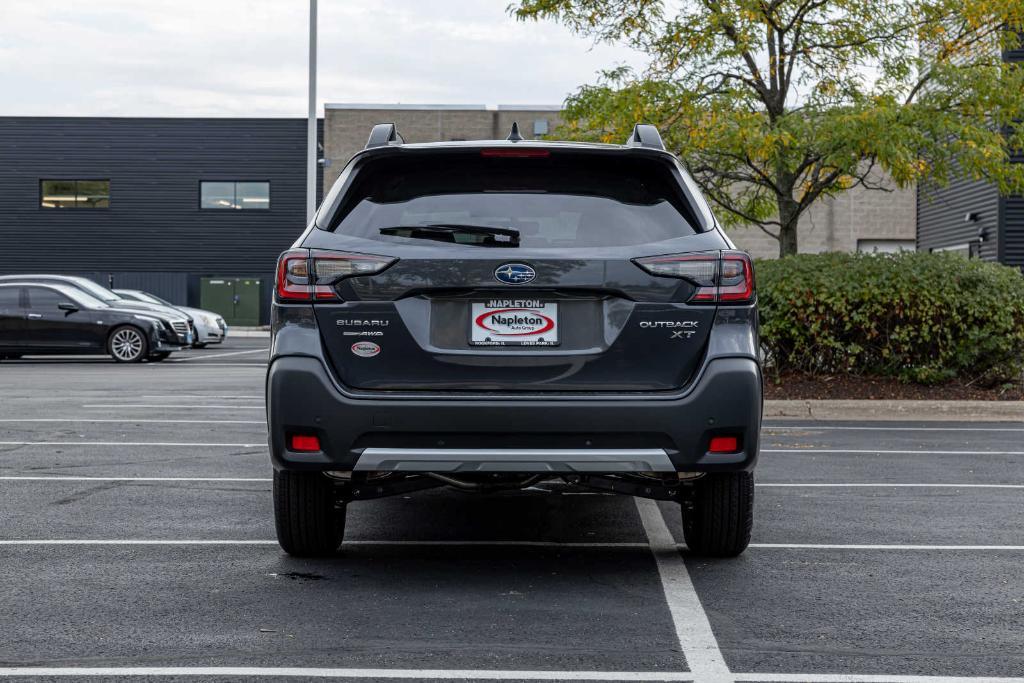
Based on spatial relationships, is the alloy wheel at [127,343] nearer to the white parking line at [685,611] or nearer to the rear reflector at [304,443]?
the white parking line at [685,611]

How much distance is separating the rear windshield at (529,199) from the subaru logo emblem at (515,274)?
5.4 inches

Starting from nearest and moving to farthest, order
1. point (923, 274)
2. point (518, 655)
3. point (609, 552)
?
point (518, 655), point (609, 552), point (923, 274)

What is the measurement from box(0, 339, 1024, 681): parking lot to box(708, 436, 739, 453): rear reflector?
58 centimetres

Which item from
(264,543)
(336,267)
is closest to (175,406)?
(264,543)

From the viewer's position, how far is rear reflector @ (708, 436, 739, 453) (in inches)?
198

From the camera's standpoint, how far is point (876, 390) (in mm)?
13258

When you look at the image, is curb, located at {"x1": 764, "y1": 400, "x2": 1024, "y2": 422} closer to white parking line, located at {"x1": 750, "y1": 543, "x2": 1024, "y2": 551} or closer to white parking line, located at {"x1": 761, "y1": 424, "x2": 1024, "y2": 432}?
white parking line, located at {"x1": 761, "y1": 424, "x2": 1024, "y2": 432}

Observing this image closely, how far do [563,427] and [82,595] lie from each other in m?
2.01

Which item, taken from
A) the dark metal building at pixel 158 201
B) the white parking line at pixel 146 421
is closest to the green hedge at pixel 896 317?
the white parking line at pixel 146 421

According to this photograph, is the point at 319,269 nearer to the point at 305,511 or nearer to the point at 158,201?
the point at 305,511

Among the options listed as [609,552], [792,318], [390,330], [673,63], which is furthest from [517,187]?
[673,63]

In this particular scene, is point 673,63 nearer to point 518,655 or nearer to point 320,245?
point 320,245

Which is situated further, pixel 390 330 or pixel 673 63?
pixel 673 63

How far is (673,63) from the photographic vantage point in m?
15.1
